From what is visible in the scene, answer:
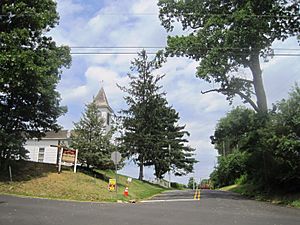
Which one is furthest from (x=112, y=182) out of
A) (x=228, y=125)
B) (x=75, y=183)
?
(x=228, y=125)

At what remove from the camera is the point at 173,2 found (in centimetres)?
2661

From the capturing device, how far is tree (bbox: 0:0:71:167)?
64.3 feet

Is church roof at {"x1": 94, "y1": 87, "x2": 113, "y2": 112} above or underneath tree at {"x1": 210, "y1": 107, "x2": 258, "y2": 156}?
above

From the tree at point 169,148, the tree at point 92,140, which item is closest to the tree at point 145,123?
the tree at point 169,148

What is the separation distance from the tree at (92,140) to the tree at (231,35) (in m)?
9.64

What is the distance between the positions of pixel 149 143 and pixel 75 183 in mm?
25381

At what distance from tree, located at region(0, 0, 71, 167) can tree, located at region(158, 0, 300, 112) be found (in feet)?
26.9

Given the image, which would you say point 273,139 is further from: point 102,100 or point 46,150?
point 102,100

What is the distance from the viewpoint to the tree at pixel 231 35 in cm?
2298

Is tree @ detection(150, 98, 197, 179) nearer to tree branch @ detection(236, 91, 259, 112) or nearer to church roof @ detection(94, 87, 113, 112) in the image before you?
church roof @ detection(94, 87, 113, 112)

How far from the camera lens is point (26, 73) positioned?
19.8 meters

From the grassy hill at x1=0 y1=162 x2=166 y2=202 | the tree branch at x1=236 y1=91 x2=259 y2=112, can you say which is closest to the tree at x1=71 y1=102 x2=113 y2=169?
the grassy hill at x1=0 y1=162 x2=166 y2=202

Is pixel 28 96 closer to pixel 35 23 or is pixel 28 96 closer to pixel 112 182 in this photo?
pixel 35 23

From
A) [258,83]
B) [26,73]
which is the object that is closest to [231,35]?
[258,83]
